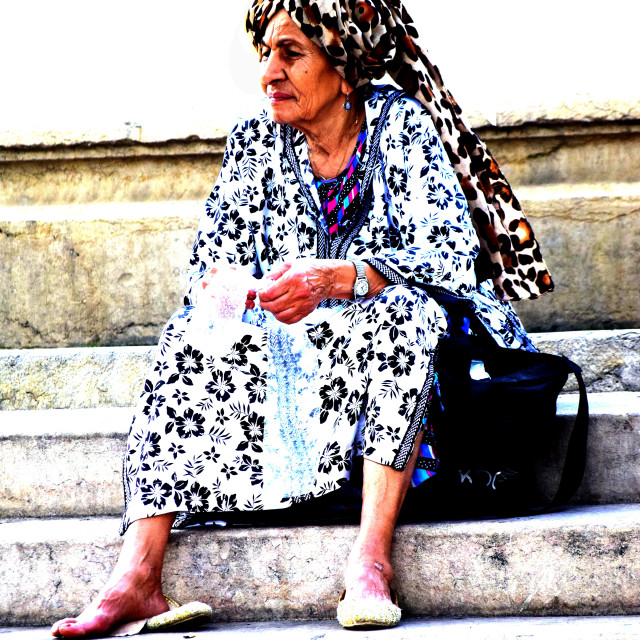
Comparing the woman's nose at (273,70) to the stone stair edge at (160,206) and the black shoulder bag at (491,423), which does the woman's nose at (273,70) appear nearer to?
the black shoulder bag at (491,423)

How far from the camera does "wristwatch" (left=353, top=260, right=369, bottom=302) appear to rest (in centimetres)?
244

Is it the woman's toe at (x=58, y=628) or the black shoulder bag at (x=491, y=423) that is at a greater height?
the black shoulder bag at (x=491, y=423)

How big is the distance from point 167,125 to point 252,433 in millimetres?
1837

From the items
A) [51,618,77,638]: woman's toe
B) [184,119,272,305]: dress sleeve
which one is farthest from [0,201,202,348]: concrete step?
[51,618,77,638]: woman's toe

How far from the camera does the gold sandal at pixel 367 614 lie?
2092 millimetres

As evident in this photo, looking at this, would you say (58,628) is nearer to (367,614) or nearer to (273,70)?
(367,614)

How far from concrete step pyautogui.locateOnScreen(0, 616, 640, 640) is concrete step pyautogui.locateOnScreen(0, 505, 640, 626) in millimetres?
56

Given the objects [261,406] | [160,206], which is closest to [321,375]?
[261,406]

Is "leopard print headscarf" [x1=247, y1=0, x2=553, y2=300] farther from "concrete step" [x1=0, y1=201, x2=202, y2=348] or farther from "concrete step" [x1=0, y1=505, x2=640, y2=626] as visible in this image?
"concrete step" [x1=0, y1=201, x2=202, y2=348]

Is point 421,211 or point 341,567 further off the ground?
point 421,211

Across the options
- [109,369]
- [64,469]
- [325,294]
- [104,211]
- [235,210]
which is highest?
[104,211]

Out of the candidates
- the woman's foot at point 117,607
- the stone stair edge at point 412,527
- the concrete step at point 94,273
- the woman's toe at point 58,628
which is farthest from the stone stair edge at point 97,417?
the woman's toe at point 58,628

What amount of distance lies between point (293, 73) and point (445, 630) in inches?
61.0

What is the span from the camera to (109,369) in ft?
11.8
